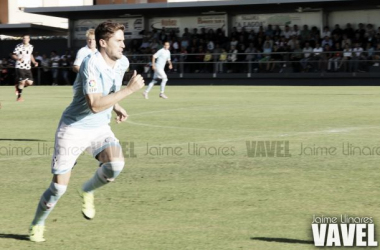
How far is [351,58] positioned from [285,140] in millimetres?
22444

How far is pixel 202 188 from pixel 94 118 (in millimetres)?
2565

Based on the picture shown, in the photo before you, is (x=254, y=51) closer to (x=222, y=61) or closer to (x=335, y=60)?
(x=222, y=61)

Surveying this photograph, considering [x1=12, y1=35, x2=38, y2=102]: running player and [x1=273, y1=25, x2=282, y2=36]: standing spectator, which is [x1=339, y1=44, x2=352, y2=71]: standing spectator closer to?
[x1=273, y1=25, x2=282, y2=36]: standing spectator

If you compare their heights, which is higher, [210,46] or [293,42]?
[293,42]

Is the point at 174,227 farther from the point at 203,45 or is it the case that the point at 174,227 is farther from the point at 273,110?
the point at 203,45

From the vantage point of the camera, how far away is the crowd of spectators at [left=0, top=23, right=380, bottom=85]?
3641cm


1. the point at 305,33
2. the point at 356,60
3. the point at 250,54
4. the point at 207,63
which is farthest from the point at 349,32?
the point at 207,63

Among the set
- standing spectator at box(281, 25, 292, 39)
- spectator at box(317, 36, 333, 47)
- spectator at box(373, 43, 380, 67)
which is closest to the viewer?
spectator at box(373, 43, 380, 67)

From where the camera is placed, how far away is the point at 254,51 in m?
39.4

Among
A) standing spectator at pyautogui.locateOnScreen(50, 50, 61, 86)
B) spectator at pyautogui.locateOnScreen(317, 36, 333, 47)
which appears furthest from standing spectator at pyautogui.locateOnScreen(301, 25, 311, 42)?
standing spectator at pyautogui.locateOnScreen(50, 50, 61, 86)

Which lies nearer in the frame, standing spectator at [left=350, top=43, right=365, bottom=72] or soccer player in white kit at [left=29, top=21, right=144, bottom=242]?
soccer player in white kit at [left=29, top=21, right=144, bottom=242]

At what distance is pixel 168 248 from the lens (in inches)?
251

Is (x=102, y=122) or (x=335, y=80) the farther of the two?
(x=335, y=80)

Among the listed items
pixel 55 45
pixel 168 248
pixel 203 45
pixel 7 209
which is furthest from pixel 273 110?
pixel 55 45
